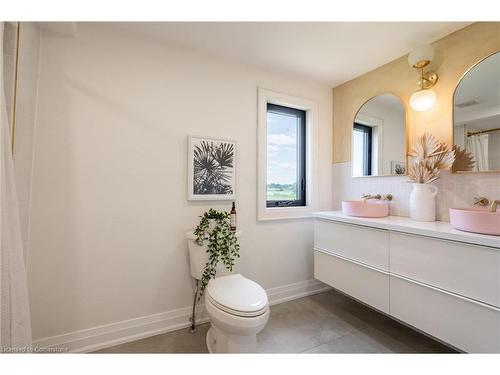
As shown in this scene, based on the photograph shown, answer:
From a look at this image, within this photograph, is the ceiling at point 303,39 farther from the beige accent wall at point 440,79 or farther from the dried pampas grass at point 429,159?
the dried pampas grass at point 429,159

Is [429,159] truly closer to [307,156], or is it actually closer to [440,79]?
[440,79]

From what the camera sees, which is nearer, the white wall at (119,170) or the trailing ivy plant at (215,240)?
the white wall at (119,170)

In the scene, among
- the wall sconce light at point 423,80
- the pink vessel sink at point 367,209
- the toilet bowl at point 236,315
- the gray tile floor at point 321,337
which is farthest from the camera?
the pink vessel sink at point 367,209

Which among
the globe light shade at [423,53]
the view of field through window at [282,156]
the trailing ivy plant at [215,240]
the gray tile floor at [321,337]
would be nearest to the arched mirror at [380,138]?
the globe light shade at [423,53]

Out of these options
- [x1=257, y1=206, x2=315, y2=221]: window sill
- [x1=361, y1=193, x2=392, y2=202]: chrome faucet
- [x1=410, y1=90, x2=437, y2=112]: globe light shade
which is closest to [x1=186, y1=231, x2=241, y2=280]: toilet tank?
[x1=257, y1=206, x2=315, y2=221]: window sill

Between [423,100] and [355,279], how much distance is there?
57.4 inches

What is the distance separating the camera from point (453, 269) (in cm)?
123

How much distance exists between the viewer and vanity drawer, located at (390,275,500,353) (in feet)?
3.65

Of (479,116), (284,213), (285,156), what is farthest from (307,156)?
(479,116)

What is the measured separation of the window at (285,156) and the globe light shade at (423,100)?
1002 millimetres

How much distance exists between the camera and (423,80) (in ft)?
5.85

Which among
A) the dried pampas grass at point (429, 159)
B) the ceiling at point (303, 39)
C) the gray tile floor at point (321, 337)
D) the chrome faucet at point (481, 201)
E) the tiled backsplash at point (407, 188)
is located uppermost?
the ceiling at point (303, 39)

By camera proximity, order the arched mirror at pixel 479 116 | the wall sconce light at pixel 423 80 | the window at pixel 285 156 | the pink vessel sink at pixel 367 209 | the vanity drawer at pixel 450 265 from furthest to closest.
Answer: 1. the window at pixel 285 156
2. the pink vessel sink at pixel 367 209
3. the wall sconce light at pixel 423 80
4. the arched mirror at pixel 479 116
5. the vanity drawer at pixel 450 265

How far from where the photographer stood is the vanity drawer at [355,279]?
1.59m
